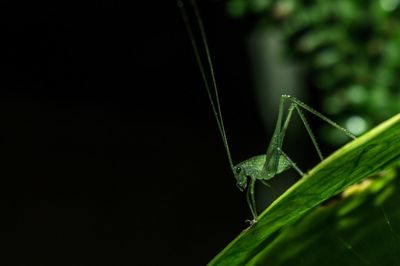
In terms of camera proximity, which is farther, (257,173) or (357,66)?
(257,173)

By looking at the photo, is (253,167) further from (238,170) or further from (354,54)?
(354,54)

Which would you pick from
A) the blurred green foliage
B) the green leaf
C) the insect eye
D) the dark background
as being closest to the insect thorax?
the insect eye

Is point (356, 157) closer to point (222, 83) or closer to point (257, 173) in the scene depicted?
point (257, 173)

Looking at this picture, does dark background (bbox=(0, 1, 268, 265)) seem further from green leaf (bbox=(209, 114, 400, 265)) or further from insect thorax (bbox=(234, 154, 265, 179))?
green leaf (bbox=(209, 114, 400, 265))

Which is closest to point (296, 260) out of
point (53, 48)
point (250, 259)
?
point (250, 259)

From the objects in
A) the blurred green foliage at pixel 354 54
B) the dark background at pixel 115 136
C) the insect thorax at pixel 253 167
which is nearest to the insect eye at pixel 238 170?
the insect thorax at pixel 253 167

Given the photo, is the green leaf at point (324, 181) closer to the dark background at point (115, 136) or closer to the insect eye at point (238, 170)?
the insect eye at point (238, 170)
